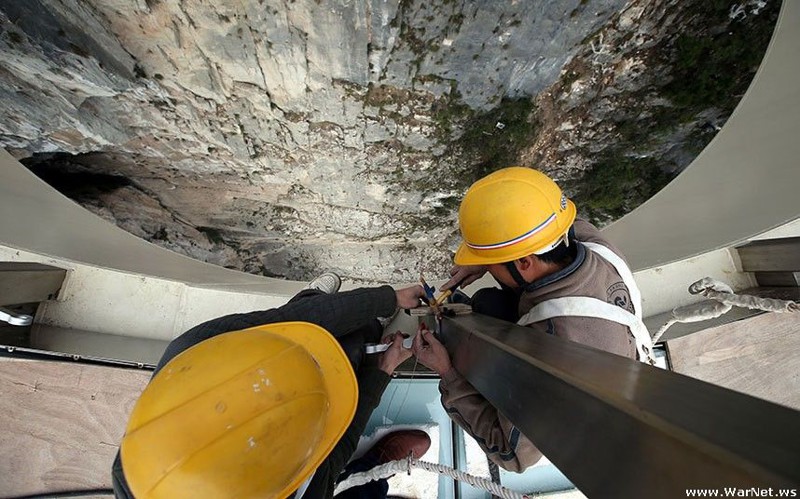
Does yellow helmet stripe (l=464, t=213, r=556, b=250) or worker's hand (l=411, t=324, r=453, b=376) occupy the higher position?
yellow helmet stripe (l=464, t=213, r=556, b=250)

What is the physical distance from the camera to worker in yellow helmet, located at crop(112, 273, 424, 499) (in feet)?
2.60

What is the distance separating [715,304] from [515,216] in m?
1.09

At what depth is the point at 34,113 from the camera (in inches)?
93.9

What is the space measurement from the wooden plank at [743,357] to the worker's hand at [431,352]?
1.15 m

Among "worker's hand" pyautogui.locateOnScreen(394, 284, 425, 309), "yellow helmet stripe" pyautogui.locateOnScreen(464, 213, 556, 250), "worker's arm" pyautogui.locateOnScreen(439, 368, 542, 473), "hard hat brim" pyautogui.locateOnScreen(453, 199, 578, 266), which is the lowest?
"worker's arm" pyautogui.locateOnScreen(439, 368, 542, 473)

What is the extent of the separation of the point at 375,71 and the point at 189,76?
119cm

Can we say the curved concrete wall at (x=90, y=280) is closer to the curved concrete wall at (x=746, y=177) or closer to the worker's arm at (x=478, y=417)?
the worker's arm at (x=478, y=417)

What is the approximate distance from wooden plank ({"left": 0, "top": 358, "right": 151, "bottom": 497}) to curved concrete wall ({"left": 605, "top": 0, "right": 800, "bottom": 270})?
8.40ft

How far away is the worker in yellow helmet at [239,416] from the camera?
79 centimetres

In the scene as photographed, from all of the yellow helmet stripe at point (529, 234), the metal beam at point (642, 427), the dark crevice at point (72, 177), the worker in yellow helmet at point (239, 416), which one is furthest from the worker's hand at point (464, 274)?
the dark crevice at point (72, 177)

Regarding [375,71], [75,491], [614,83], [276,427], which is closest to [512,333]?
[276,427]

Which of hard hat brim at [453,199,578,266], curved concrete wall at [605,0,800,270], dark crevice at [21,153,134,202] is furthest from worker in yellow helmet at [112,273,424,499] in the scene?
dark crevice at [21,153,134,202]

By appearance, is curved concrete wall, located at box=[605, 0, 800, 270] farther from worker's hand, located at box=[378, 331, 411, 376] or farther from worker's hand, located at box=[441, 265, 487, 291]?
worker's hand, located at box=[378, 331, 411, 376]

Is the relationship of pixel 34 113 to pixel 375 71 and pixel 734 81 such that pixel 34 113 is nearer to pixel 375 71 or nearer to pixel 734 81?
pixel 375 71
